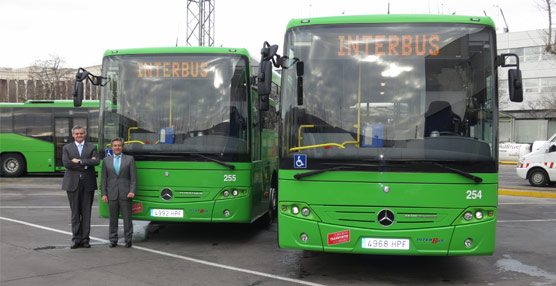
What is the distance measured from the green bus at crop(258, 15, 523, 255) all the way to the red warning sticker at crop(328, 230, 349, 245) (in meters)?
0.01

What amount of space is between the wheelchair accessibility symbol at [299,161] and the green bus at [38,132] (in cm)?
1792

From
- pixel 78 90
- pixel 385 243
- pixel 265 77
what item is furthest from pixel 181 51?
pixel 385 243

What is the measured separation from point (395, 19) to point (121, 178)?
187 inches

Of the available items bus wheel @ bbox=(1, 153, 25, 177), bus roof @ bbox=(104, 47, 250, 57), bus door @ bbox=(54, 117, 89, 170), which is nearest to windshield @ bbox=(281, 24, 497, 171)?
bus roof @ bbox=(104, 47, 250, 57)

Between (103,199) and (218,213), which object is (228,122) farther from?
(103,199)

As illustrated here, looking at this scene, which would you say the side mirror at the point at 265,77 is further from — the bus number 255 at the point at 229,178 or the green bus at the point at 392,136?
the bus number 255 at the point at 229,178

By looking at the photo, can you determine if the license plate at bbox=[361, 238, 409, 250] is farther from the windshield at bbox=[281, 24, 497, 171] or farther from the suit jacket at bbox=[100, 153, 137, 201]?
the suit jacket at bbox=[100, 153, 137, 201]

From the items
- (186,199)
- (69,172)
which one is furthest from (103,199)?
(186,199)

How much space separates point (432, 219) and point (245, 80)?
4.11 metres

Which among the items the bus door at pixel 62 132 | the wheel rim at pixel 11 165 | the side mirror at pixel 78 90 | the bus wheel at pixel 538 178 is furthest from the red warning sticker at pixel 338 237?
the wheel rim at pixel 11 165

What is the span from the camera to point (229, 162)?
936cm

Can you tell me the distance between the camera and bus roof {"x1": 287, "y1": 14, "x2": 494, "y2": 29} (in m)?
7.10

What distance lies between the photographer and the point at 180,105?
943 centimetres

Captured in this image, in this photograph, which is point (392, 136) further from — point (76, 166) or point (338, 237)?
point (76, 166)
